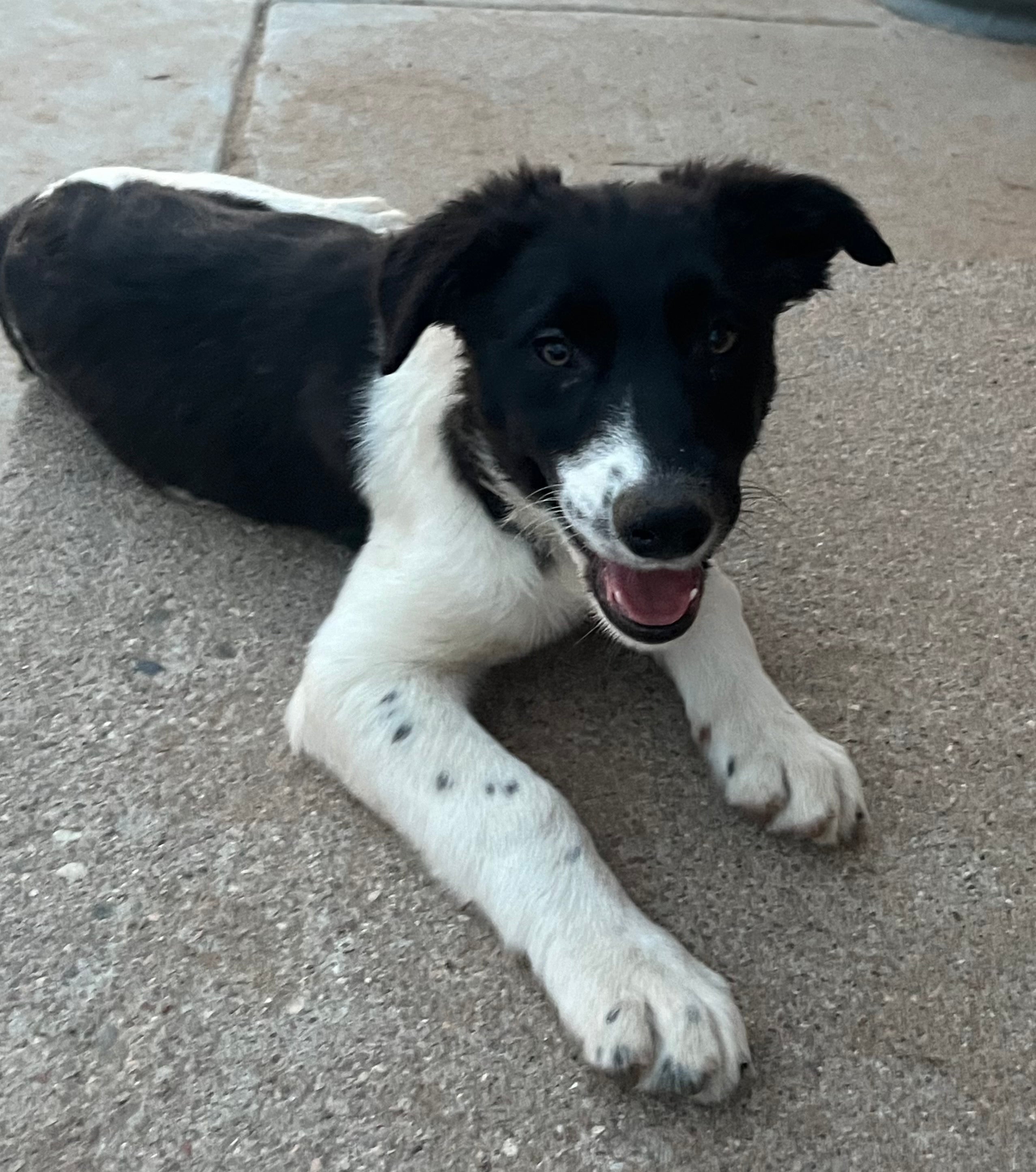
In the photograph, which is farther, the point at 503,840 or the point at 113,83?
the point at 113,83

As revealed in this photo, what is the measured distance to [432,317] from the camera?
237cm

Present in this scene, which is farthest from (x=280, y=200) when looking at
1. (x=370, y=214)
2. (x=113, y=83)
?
(x=113, y=83)

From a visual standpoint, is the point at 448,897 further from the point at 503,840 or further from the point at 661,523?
the point at 661,523

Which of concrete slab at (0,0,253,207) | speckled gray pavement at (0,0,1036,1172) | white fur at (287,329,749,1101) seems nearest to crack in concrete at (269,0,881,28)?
concrete slab at (0,0,253,207)

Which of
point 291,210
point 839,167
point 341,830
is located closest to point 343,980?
point 341,830

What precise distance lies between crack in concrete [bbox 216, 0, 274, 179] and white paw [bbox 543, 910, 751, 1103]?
376 cm

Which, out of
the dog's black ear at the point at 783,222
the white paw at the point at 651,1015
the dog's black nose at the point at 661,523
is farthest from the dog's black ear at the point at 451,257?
the white paw at the point at 651,1015

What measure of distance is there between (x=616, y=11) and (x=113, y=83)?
2.70 m

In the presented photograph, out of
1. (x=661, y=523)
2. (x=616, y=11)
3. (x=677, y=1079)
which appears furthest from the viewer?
(x=616, y=11)

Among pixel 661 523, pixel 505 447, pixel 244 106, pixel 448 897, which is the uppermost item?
pixel 661 523

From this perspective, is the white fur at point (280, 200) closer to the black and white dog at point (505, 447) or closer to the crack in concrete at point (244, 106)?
the black and white dog at point (505, 447)

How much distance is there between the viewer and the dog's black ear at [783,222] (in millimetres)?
2404

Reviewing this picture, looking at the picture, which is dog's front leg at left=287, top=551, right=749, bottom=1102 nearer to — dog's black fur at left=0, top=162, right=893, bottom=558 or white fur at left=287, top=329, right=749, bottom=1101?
white fur at left=287, top=329, right=749, bottom=1101

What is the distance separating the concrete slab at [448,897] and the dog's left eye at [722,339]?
2.89 ft
